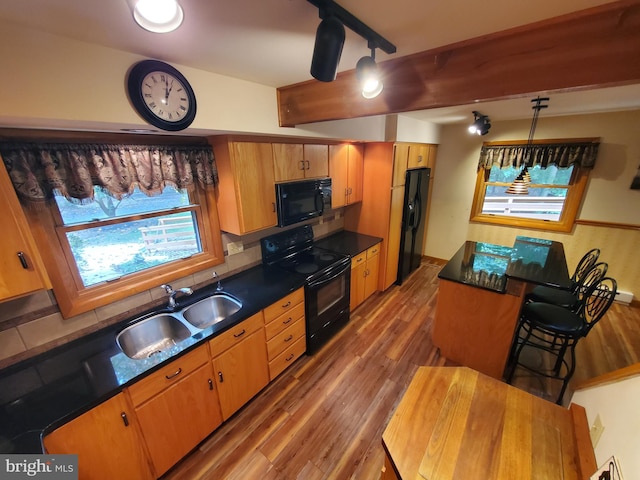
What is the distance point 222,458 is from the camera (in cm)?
171

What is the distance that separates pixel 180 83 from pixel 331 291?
207 cm

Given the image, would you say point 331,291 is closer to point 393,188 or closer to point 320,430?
point 320,430

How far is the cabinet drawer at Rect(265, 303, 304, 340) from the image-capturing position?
202cm

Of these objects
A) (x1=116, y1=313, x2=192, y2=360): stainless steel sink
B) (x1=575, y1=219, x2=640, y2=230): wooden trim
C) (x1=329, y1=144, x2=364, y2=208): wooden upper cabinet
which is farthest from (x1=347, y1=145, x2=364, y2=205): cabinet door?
(x1=575, y1=219, x2=640, y2=230): wooden trim

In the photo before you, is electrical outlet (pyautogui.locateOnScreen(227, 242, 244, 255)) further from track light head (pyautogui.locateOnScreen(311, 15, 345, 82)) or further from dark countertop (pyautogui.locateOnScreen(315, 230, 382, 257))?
track light head (pyautogui.locateOnScreen(311, 15, 345, 82))

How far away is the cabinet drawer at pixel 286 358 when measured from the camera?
2146mm

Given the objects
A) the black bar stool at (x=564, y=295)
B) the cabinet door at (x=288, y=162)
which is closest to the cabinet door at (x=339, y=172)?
the cabinet door at (x=288, y=162)

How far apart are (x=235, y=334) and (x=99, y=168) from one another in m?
1.30

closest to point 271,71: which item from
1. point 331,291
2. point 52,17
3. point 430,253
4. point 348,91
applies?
point 348,91

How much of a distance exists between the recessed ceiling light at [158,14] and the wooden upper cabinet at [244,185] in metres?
1.02

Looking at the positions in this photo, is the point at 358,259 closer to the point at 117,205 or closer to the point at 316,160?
the point at 316,160

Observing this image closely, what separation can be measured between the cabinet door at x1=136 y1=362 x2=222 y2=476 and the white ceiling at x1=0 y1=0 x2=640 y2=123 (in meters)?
1.73

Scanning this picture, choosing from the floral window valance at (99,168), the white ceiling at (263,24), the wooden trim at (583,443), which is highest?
the white ceiling at (263,24)

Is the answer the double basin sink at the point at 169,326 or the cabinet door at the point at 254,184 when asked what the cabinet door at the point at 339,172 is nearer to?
the cabinet door at the point at 254,184
